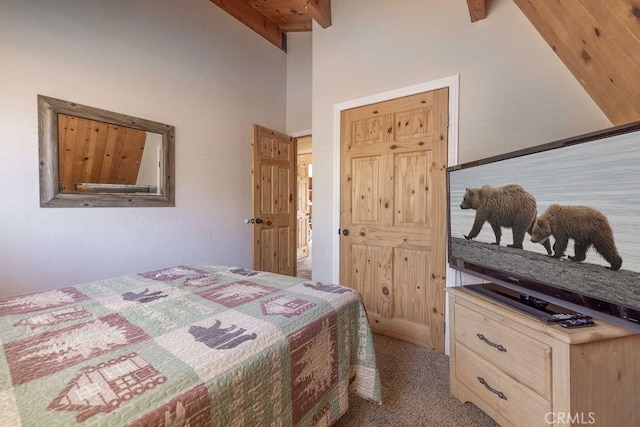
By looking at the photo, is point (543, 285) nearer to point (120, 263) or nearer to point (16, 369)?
point (16, 369)

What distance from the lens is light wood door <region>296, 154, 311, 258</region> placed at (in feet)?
19.2

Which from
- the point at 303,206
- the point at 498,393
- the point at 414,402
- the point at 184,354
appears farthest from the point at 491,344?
the point at 303,206

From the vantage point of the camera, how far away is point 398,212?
233cm

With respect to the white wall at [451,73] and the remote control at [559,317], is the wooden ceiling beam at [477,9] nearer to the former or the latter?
the white wall at [451,73]

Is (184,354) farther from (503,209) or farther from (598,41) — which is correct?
(598,41)

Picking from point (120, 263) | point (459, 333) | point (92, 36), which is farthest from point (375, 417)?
point (92, 36)

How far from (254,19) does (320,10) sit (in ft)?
4.59

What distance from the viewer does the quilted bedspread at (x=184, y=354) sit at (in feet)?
2.07

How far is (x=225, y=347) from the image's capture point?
844 mm

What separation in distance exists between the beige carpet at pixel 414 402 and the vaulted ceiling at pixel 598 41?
1725 mm

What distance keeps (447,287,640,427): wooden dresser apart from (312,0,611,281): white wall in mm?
1212

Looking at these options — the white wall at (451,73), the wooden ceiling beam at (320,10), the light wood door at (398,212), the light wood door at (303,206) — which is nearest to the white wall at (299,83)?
the white wall at (451,73)

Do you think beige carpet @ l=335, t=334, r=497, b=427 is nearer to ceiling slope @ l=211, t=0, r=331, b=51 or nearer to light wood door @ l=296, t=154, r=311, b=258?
ceiling slope @ l=211, t=0, r=331, b=51

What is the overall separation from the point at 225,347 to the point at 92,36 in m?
2.69
